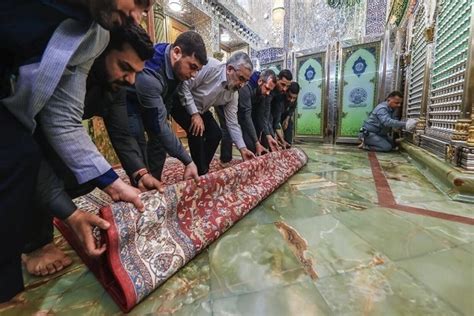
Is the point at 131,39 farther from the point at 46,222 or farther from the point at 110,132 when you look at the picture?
the point at 46,222

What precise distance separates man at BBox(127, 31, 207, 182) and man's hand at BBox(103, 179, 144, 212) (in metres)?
0.39

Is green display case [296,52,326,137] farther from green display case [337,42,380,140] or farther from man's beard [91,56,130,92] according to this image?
man's beard [91,56,130,92]

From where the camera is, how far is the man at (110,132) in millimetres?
776

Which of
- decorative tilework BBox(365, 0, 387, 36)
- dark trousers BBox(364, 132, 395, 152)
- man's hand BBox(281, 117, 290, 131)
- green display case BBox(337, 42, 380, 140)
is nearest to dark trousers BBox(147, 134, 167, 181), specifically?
man's hand BBox(281, 117, 290, 131)

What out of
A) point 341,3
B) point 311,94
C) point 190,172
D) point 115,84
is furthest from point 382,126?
point 115,84

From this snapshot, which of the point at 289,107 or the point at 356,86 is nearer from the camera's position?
the point at 289,107

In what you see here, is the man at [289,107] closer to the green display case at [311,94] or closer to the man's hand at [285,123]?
the man's hand at [285,123]

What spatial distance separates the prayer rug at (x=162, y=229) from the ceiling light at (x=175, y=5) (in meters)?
4.30

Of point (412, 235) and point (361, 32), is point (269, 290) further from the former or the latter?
point (361, 32)

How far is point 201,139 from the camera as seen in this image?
202 cm

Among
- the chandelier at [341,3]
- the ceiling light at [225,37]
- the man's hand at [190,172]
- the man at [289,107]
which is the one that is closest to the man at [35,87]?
the man's hand at [190,172]

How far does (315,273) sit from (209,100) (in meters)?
1.55

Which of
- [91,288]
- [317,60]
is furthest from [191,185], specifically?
[317,60]

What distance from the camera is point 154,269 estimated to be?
33.5 inches
